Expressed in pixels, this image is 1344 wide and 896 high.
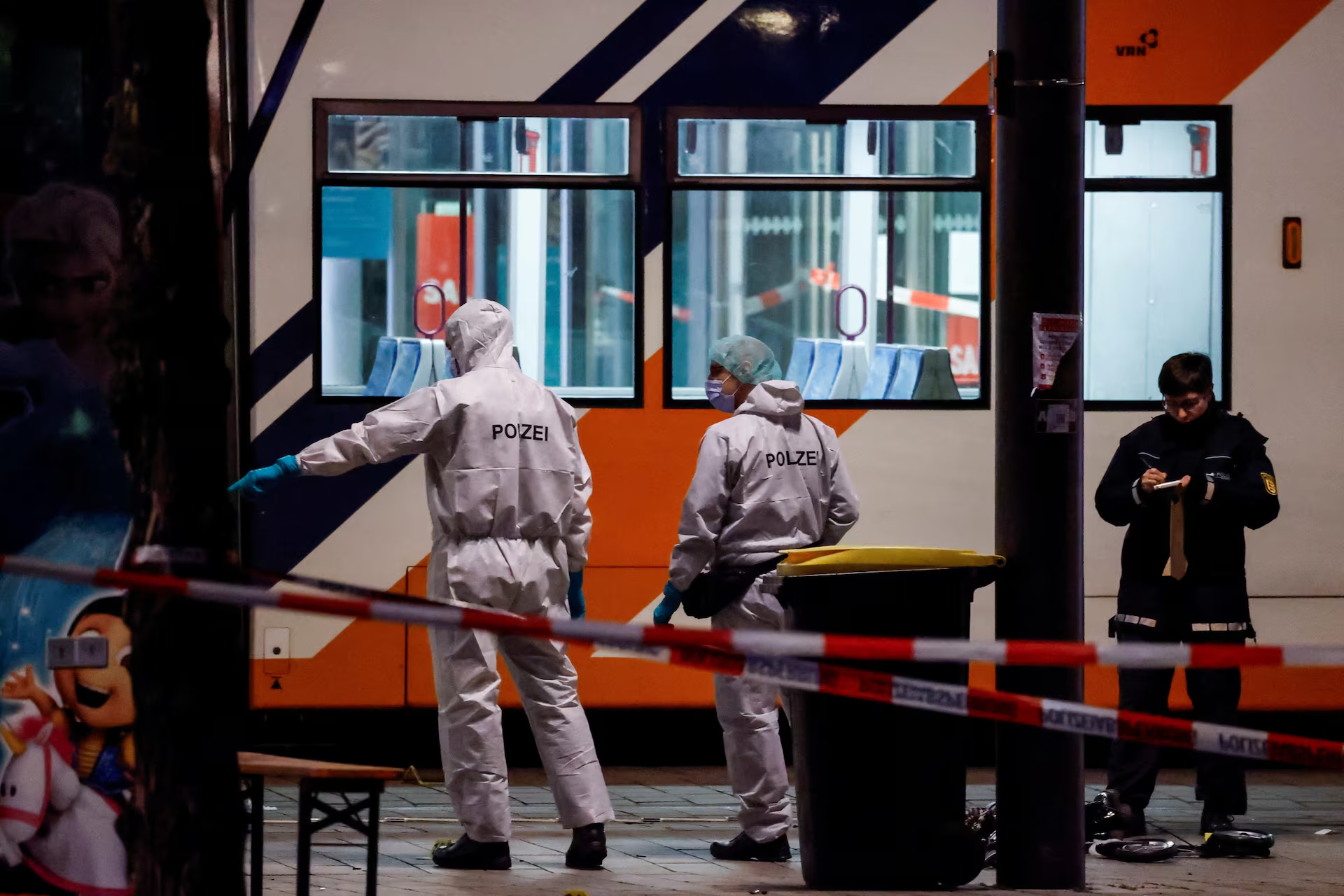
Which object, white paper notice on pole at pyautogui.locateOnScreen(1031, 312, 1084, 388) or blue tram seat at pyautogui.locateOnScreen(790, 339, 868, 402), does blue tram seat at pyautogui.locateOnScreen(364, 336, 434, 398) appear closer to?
blue tram seat at pyautogui.locateOnScreen(790, 339, 868, 402)

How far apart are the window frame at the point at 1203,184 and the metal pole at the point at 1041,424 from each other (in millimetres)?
2185

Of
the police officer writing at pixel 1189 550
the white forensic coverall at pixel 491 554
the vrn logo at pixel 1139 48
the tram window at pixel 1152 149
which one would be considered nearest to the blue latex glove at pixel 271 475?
the white forensic coverall at pixel 491 554

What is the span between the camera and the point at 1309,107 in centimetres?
813

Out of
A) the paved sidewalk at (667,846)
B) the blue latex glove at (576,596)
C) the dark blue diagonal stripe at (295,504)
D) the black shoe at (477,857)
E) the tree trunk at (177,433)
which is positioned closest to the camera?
the tree trunk at (177,433)

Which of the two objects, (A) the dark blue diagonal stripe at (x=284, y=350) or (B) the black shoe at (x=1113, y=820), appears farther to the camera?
(A) the dark blue diagonal stripe at (x=284, y=350)

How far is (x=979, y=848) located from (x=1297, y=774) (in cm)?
310

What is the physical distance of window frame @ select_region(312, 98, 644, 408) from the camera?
7.86 meters

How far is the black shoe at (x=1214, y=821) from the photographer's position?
22.5 feet

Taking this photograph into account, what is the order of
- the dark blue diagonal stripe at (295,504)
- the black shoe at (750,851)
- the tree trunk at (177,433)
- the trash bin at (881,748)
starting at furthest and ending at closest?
the dark blue diagonal stripe at (295,504) < the black shoe at (750,851) < the trash bin at (881,748) < the tree trunk at (177,433)

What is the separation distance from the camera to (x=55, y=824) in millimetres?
5023

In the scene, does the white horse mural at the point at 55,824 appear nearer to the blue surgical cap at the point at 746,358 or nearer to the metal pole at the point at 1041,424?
the metal pole at the point at 1041,424

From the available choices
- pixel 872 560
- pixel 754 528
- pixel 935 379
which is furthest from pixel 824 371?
pixel 872 560

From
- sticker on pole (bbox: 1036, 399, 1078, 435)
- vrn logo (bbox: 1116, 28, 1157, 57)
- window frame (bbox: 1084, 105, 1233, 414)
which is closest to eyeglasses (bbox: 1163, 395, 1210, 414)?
window frame (bbox: 1084, 105, 1233, 414)

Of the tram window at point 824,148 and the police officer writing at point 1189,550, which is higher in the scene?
the tram window at point 824,148
